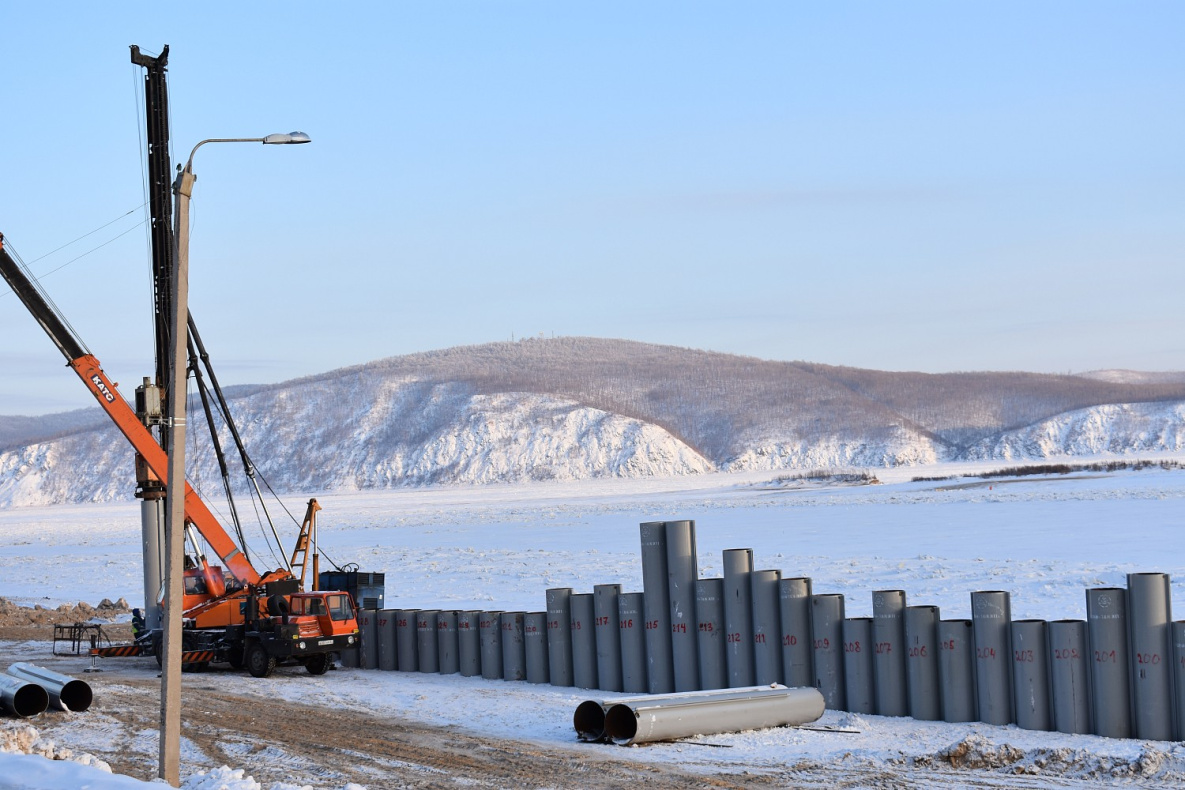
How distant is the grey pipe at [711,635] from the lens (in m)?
19.3

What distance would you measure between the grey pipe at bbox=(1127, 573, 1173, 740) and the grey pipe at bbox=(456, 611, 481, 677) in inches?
451

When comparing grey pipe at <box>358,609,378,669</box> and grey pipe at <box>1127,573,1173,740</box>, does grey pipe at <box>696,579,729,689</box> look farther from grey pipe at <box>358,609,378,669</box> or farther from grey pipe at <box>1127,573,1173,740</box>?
grey pipe at <box>358,609,378,669</box>

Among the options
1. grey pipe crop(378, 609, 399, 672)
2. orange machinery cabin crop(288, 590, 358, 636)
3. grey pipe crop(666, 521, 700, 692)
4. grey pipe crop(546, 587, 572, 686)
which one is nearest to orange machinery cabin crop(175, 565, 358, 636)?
orange machinery cabin crop(288, 590, 358, 636)

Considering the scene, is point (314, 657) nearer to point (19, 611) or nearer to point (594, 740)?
point (594, 740)

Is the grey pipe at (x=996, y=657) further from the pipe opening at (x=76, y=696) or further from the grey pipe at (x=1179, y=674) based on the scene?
the pipe opening at (x=76, y=696)

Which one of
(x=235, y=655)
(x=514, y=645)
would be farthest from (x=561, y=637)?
(x=235, y=655)

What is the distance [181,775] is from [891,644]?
916 cm

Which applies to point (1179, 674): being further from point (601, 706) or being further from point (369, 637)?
point (369, 637)

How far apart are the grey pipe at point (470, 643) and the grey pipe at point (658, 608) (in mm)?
4128

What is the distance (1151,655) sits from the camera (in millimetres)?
15219

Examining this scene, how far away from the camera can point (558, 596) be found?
21422mm

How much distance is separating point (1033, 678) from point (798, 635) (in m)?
3.47

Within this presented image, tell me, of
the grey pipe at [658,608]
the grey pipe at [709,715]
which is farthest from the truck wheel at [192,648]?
the grey pipe at [709,715]

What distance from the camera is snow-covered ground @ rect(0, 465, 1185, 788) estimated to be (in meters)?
15.4
